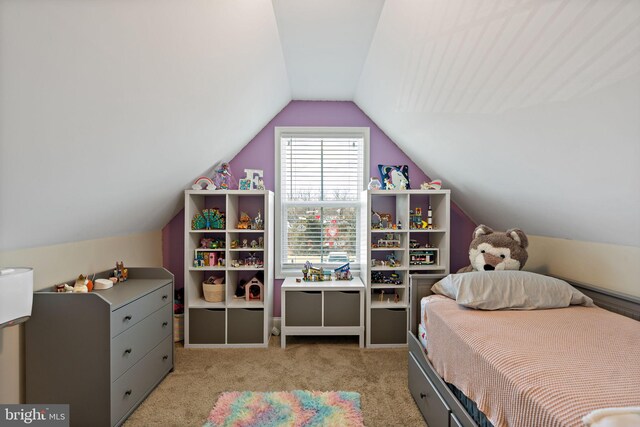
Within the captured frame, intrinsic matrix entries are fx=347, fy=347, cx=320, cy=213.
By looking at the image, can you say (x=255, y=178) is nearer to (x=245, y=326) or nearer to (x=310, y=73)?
(x=310, y=73)

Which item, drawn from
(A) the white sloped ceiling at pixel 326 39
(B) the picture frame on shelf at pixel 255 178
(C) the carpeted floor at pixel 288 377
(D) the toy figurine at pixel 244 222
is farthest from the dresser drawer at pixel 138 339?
(A) the white sloped ceiling at pixel 326 39

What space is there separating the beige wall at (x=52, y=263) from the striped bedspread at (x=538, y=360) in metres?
2.23

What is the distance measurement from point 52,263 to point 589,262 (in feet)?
11.0

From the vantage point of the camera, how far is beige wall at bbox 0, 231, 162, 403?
1788 mm

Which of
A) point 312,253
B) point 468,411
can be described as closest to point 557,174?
point 468,411

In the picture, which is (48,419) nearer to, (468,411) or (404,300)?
(468,411)

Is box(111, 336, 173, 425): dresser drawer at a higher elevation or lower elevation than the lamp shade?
lower

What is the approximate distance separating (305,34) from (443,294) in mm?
1997

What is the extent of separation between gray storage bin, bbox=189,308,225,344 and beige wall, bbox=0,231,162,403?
0.75 m

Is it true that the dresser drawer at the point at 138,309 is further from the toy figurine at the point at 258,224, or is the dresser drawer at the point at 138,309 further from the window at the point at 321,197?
the window at the point at 321,197

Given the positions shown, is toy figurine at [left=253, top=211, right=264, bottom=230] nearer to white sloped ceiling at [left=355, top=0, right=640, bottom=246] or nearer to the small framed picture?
the small framed picture

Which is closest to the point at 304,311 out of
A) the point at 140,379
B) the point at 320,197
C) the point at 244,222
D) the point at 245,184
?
the point at 244,222

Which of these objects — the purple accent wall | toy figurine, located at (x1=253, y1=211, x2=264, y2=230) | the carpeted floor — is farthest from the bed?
toy figurine, located at (x1=253, y1=211, x2=264, y2=230)

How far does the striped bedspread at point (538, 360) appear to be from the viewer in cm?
105
